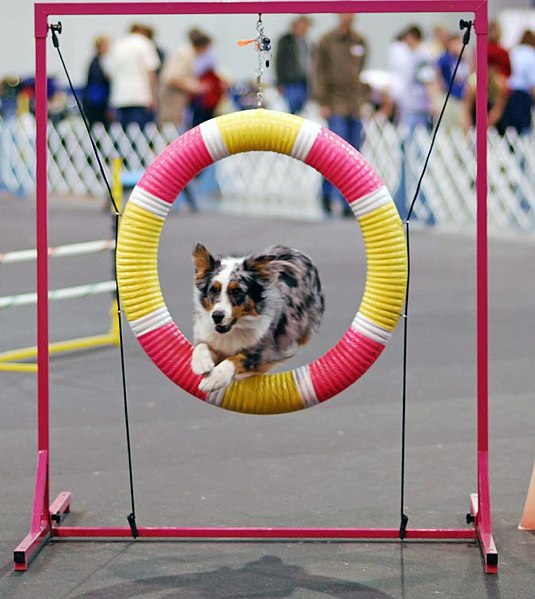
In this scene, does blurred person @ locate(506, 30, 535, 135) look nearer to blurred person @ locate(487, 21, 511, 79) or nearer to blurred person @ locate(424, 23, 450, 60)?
blurred person @ locate(487, 21, 511, 79)

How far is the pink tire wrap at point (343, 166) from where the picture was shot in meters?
3.87

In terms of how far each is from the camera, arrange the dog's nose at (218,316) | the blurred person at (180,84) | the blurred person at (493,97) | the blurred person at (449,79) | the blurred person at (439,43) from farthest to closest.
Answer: the blurred person at (180,84) < the blurred person at (439,43) < the blurred person at (449,79) < the blurred person at (493,97) < the dog's nose at (218,316)

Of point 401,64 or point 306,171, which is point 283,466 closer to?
point 401,64

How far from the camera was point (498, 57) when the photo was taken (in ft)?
39.8

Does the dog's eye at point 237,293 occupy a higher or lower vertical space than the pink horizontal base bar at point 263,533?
higher

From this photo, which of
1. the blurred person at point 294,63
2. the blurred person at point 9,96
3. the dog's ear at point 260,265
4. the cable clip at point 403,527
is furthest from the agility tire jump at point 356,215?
the blurred person at point 9,96

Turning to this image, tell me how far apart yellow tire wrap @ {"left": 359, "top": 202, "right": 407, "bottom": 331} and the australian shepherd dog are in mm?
191

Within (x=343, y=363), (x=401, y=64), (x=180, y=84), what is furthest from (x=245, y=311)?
(x=180, y=84)

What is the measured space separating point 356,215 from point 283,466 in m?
1.47

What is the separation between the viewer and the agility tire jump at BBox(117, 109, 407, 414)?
386cm

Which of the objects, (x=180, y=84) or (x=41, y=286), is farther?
(x=180, y=84)

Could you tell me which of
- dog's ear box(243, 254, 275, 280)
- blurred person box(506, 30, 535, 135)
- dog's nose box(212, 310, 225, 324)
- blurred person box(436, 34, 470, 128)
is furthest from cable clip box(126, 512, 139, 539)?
blurred person box(506, 30, 535, 135)

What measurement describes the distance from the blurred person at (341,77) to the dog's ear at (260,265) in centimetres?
913

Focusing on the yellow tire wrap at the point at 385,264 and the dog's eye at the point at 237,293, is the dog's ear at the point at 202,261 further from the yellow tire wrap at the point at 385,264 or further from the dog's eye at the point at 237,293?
the yellow tire wrap at the point at 385,264
